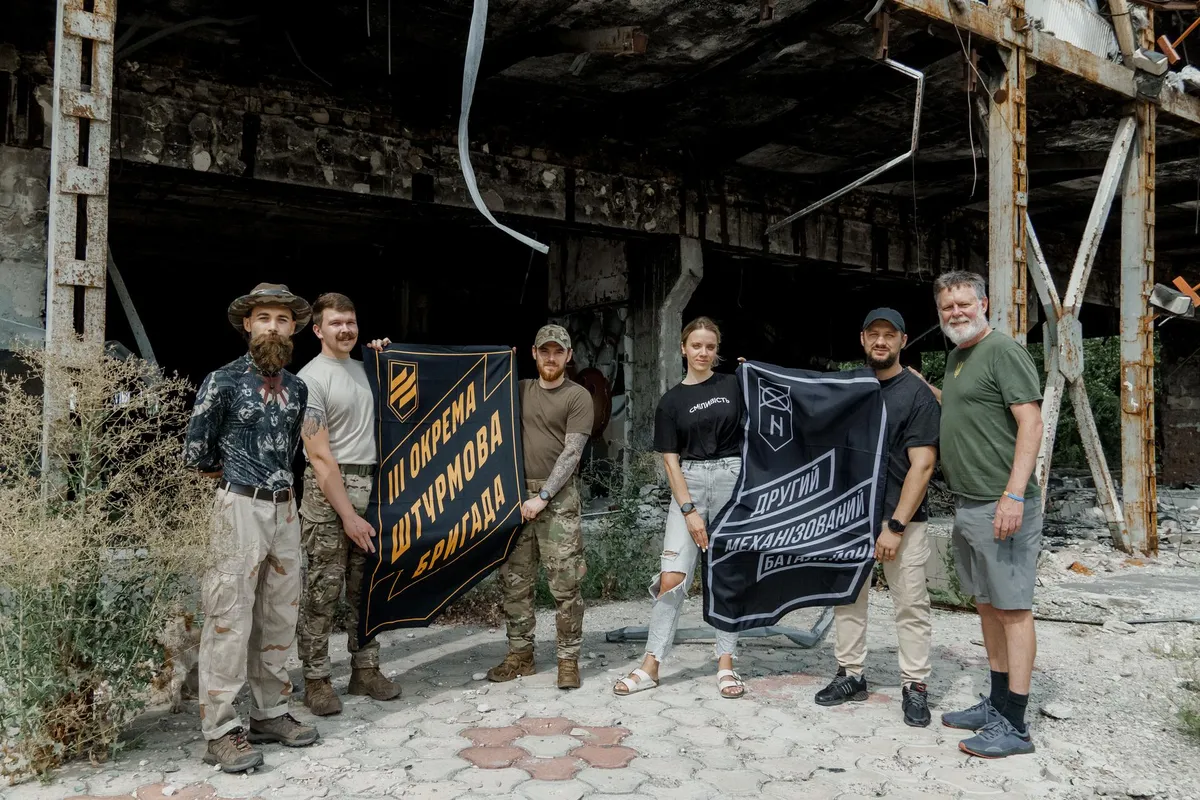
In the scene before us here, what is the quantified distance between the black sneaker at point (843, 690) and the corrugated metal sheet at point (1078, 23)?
5967 mm

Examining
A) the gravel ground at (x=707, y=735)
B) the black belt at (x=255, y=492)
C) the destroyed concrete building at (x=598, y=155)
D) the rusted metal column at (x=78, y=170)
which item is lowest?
the gravel ground at (x=707, y=735)

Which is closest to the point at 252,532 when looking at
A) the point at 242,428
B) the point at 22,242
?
the point at 242,428

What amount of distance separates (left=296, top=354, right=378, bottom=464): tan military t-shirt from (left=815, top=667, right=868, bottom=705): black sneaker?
2539 millimetres

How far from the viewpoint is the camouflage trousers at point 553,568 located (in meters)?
4.77

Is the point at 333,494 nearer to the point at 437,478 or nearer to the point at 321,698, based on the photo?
the point at 437,478

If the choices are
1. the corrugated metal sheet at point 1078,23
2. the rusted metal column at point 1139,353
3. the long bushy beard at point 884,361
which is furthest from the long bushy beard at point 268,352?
the rusted metal column at point 1139,353

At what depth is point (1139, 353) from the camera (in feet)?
28.9

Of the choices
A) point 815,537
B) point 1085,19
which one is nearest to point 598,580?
point 815,537

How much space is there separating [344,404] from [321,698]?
4.58ft

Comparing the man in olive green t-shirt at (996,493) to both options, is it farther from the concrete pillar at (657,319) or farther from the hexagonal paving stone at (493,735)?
the concrete pillar at (657,319)

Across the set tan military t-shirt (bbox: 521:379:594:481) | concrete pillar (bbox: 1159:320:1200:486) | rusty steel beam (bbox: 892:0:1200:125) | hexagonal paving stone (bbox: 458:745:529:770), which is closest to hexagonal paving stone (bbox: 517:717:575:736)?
hexagonal paving stone (bbox: 458:745:529:770)

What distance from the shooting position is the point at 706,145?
9.89m

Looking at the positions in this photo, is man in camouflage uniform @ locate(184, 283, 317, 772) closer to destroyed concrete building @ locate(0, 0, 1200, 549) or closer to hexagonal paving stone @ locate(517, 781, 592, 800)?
destroyed concrete building @ locate(0, 0, 1200, 549)

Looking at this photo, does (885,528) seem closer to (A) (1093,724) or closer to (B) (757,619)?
(B) (757,619)
